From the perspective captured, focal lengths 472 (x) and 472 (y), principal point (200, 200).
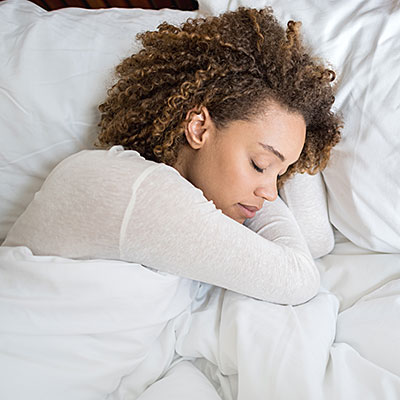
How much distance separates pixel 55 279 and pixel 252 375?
392 mm

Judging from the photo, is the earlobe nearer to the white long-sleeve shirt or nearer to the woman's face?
the woman's face

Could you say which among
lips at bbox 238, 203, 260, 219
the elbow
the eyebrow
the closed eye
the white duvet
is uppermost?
the eyebrow

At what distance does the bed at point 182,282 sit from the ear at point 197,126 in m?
0.28

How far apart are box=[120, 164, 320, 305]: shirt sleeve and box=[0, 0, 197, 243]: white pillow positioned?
0.40 meters

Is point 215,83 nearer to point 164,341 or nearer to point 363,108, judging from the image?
point 363,108

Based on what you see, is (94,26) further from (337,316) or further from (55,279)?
(337,316)

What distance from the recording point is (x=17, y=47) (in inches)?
46.0

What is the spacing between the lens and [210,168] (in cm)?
102

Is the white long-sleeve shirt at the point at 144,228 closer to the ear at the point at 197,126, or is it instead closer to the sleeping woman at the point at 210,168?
the sleeping woman at the point at 210,168

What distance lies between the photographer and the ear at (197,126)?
1029 mm

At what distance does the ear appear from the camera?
1.03 metres

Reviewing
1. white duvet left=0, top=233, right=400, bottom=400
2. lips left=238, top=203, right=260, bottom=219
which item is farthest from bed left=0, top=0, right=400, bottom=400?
lips left=238, top=203, right=260, bottom=219

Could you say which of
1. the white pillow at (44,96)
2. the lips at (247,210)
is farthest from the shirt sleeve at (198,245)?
the white pillow at (44,96)

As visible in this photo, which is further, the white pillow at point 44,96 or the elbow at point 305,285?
the white pillow at point 44,96
